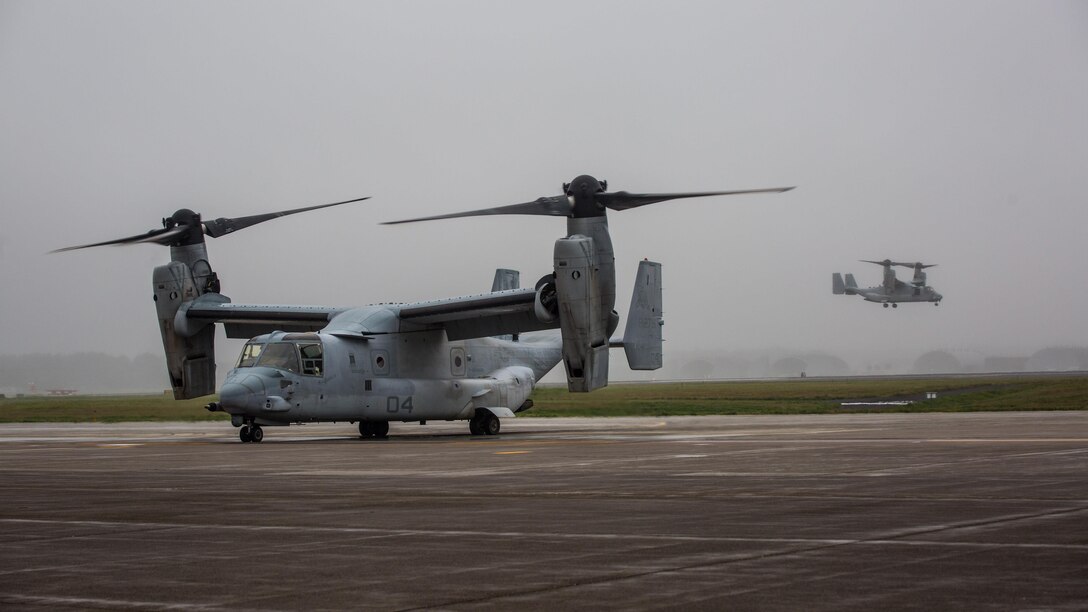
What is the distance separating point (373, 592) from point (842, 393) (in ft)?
221

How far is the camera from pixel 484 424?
1388 inches

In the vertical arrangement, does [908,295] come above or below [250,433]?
above

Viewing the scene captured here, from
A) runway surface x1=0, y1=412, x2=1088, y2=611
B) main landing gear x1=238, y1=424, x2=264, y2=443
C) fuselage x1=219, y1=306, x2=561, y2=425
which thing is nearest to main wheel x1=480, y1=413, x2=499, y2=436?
fuselage x1=219, y1=306, x2=561, y2=425

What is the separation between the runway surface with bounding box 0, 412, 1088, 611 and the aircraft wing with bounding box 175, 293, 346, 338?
46.7 feet

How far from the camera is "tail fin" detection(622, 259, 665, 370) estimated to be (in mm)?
36125

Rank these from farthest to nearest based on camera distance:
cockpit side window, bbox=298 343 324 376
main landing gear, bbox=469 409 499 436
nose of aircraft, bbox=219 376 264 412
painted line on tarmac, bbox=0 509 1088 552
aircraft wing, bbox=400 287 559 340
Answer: main landing gear, bbox=469 409 499 436 → aircraft wing, bbox=400 287 559 340 → cockpit side window, bbox=298 343 324 376 → nose of aircraft, bbox=219 376 264 412 → painted line on tarmac, bbox=0 509 1088 552

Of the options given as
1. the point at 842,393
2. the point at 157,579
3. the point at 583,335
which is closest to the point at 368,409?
the point at 583,335

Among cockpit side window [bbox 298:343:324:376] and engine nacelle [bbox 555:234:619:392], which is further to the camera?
cockpit side window [bbox 298:343:324:376]

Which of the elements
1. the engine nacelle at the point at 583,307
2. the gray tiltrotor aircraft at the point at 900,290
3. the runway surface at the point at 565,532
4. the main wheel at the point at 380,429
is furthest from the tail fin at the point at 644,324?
the gray tiltrotor aircraft at the point at 900,290

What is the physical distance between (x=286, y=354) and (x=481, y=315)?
5380mm

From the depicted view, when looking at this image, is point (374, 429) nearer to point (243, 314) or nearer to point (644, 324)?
point (243, 314)

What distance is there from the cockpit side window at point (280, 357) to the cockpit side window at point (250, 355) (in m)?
0.16

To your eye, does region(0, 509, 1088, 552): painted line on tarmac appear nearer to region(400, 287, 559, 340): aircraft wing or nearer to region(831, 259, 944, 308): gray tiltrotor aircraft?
region(400, 287, 559, 340): aircraft wing

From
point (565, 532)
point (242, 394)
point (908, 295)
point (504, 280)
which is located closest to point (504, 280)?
point (504, 280)
